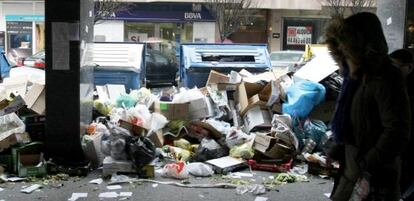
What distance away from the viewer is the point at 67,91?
645 cm

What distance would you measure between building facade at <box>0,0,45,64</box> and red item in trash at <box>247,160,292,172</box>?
810 inches

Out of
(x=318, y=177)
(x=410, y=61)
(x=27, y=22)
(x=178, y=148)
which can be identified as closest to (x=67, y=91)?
(x=178, y=148)

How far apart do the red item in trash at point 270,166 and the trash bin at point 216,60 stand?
9.17 feet

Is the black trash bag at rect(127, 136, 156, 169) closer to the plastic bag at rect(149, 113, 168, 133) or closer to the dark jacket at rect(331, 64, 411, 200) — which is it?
the plastic bag at rect(149, 113, 168, 133)

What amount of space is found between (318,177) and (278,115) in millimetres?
1230

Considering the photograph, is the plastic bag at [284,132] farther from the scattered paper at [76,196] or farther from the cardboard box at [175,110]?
the scattered paper at [76,196]

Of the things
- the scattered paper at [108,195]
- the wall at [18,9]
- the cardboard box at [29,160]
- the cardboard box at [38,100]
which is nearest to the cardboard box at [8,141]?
the cardboard box at [29,160]

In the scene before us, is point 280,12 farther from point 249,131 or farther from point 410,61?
point 410,61

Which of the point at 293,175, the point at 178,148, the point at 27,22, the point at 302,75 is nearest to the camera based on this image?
the point at 293,175

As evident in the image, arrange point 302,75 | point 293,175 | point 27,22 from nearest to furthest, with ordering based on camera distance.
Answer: point 293,175
point 302,75
point 27,22

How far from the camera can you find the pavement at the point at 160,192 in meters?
5.43

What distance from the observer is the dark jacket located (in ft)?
8.71

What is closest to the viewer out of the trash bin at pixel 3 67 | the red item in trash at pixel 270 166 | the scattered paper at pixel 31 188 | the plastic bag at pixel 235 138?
the scattered paper at pixel 31 188

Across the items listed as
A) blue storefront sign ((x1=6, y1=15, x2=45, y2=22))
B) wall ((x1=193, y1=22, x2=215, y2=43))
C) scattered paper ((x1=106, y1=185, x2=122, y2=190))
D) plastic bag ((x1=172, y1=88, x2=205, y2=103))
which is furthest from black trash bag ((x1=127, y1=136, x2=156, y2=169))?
blue storefront sign ((x1=6, y1=15, x2=45, y2=22))
